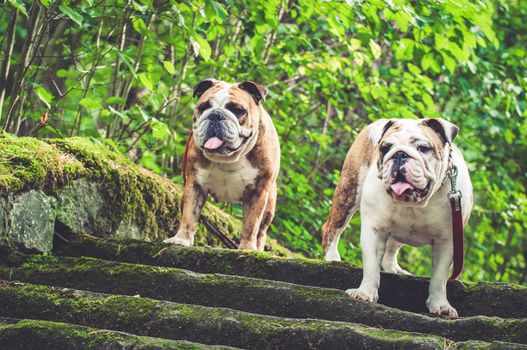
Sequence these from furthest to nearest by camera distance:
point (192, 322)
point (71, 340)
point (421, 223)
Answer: point (421, 223) < point (192, 322) < point (71, 340)

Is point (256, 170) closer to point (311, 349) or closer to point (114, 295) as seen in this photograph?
point (114, 295)

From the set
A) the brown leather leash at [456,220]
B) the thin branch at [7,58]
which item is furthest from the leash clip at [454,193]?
the thin branch at [7,58]

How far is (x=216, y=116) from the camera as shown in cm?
541

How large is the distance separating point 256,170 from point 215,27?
233cm

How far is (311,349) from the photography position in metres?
3.54

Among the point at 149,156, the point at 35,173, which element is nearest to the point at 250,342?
the point at 35,173

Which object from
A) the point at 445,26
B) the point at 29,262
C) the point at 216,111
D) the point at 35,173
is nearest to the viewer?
the point at 29,262

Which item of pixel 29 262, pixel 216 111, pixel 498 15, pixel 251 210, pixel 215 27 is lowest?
pixel 29 262

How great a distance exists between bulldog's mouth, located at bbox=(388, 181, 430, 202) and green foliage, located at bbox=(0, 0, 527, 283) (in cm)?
234

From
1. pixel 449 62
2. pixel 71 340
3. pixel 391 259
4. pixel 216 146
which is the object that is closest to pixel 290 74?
pixel 449 62

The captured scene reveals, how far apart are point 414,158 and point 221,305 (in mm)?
1276

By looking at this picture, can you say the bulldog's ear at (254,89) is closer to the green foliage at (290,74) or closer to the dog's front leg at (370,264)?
the green foliage at (290,74)

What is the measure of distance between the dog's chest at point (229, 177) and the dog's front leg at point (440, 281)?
1.59 metres

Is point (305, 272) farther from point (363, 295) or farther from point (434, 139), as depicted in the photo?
point (434, 139)
